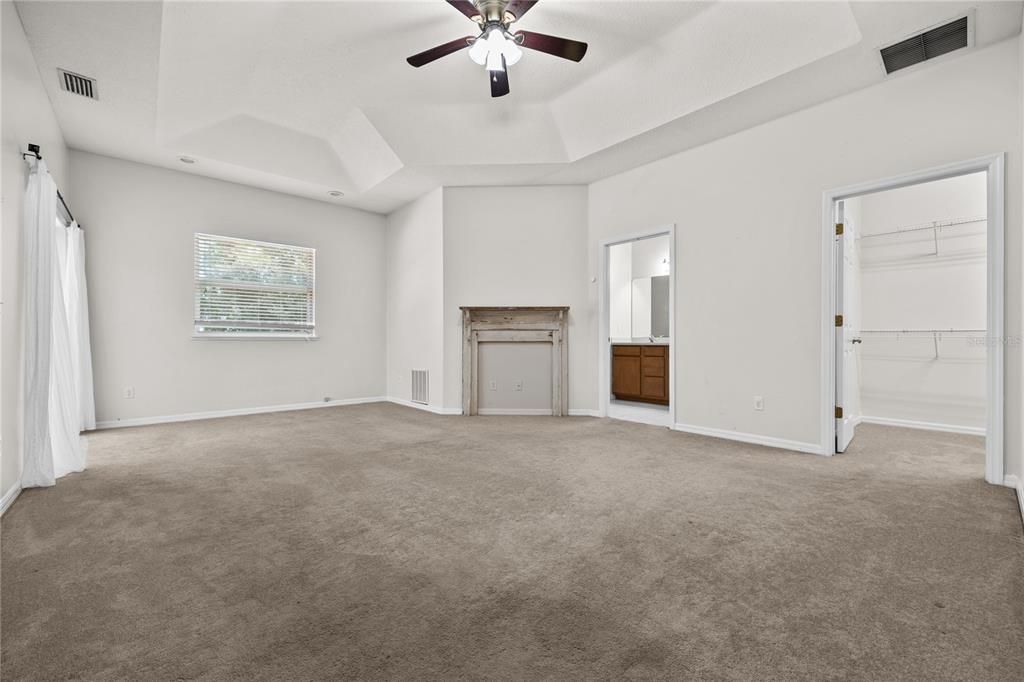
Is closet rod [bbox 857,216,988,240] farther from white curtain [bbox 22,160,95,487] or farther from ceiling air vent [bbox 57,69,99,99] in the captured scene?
ceiling air vent [bbox 57,69,99,99]

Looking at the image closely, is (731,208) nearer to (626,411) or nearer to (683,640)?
(626,411)

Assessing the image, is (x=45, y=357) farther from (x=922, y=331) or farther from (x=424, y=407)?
(x=922, y=331)

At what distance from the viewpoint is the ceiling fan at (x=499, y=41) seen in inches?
108

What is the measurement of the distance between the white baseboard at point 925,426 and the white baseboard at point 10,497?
23.2ft

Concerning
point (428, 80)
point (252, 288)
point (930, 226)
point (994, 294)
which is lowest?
point (994, 294)

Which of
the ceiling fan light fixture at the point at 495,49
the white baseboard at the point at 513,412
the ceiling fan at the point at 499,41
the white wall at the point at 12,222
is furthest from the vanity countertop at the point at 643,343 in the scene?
the white wall at the point at 12,222

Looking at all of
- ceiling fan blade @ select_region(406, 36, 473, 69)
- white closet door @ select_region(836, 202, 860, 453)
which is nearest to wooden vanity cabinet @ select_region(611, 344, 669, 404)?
white closet door @ select_region(836, 202, 860, 453)

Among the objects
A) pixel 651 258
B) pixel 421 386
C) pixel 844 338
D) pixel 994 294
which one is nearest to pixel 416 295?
pixel 421 386

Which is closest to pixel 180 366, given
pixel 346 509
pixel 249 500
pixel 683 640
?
pixel 249 500

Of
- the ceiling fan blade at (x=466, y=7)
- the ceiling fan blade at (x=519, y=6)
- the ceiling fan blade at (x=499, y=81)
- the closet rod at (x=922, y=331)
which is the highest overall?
the ceiling fan blade at (x=466, y=7)

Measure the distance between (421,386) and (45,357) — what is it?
382 centimetres

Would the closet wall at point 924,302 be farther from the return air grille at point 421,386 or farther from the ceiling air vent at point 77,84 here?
the ceiling air vent at point 77,84

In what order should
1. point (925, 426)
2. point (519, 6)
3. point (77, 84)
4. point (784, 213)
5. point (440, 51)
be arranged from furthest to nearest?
A: 1. point (925, 426)
2. point (784, 213)
3. point (77, 84)
4. point (440, 51)
5. point (519, 6)

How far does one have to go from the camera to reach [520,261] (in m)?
5.79
